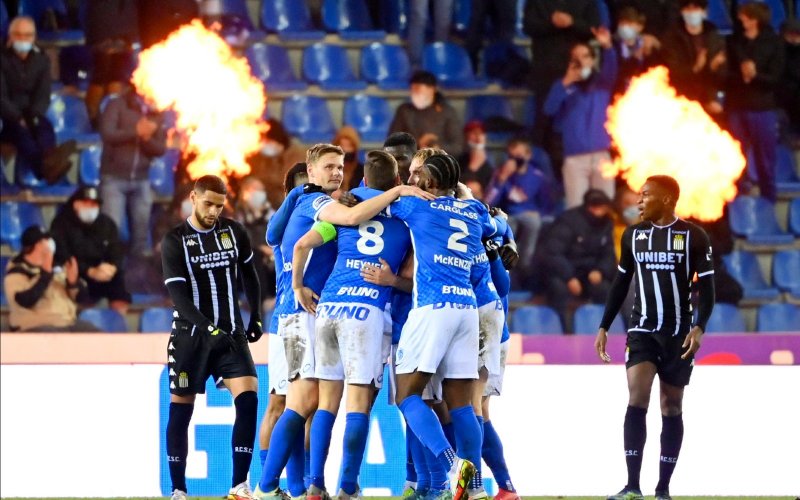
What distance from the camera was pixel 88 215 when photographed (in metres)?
13.0

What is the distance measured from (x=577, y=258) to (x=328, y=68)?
3561mm

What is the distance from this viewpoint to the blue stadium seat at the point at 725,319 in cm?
1317

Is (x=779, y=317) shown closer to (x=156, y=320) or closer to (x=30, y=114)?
(x=156, y=320)

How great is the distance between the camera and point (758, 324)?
13453mm

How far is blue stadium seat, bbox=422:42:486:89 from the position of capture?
1467 cm

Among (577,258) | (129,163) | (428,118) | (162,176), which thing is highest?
(428,118)

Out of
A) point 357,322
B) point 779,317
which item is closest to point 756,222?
point 779,317

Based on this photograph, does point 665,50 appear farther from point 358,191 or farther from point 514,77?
point 358,191

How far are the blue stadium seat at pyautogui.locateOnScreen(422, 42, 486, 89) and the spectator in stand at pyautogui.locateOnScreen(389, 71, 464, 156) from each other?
36.8 inches

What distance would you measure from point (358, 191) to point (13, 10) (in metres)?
8.84

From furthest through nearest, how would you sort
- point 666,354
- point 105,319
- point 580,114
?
1. point 580,114
2. point 105,319
3. point 666,354

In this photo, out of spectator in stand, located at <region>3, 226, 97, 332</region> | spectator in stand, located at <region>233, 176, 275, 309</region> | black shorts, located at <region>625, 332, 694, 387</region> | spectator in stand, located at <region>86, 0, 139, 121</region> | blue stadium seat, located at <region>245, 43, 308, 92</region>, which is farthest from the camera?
blue stadium seat, located at <region>245, 43, 308, 92</region>

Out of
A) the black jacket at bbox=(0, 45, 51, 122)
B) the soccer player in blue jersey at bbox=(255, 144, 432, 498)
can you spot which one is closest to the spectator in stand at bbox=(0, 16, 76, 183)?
the black jacket at bbox=(0, 45, 51, 122)

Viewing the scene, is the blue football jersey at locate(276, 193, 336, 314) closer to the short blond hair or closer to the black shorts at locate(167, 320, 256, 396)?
the short blond hair
